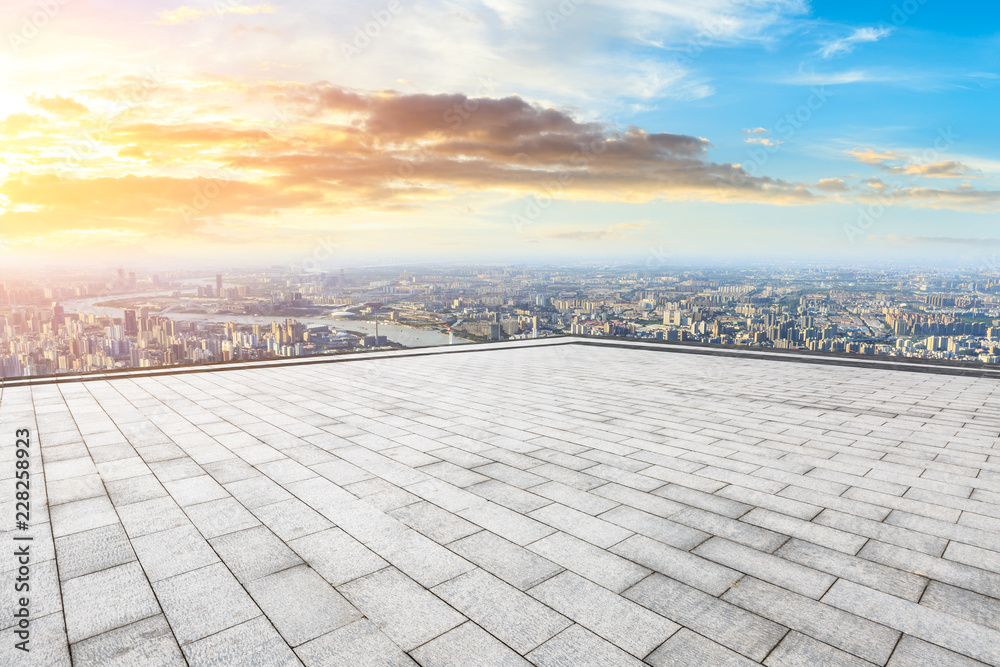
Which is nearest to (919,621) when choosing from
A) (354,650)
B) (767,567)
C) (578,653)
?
(767,567)

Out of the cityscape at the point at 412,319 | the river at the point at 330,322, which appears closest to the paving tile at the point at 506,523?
the cityscape at the point at 412,319

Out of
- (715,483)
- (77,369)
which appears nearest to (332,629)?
(715,483)

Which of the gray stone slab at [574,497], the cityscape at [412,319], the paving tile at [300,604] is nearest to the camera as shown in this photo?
the paving tile at [300,604]

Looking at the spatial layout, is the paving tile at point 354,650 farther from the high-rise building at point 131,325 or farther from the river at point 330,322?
the high-rise building at point 131,325

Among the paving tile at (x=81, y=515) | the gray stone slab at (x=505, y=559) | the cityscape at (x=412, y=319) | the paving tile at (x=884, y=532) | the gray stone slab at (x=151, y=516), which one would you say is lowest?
the paving tile at (x=884, y=532)

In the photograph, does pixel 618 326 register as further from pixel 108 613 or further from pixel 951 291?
pixel 951 291

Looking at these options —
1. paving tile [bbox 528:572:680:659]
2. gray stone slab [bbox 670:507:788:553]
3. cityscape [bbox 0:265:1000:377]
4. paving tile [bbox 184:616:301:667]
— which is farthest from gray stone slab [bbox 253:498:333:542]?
cityscape [bbox 0:265:1000:377]

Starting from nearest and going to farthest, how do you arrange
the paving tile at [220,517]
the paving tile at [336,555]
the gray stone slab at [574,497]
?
the paving tile at [336,555] < the paving tile at [220,517] < the gray stone slab at [574,497]
